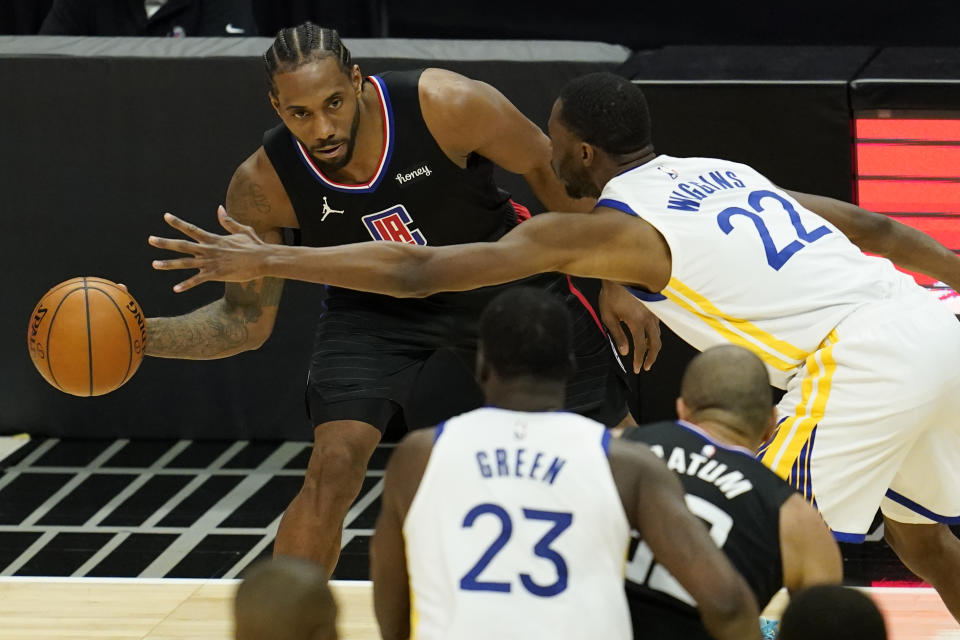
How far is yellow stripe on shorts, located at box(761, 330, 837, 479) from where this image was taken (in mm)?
3811

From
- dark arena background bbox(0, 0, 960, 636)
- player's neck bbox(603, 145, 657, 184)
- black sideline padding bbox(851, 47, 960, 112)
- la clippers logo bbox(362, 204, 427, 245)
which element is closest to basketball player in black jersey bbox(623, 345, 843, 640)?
player's neck bbox(603, 145, 657, 184)

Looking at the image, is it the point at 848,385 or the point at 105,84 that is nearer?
the point at 848,385

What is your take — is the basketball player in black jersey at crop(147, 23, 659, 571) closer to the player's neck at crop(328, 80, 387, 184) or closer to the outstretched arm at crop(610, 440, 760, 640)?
the player's neck at crop(328, 80, 387, 184)

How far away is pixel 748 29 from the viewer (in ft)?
27.5

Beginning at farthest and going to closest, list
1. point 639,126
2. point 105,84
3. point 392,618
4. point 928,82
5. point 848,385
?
point 105,84, point 928,82, point 639,126, point 848,385, point 392,618

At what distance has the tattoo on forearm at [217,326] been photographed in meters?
4.90

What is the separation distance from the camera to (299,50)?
15.5 ft

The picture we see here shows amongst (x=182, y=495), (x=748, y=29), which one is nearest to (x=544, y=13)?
(x=748, y=29)

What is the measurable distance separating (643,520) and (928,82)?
138 inches

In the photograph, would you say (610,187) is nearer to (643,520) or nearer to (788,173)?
(643,520)

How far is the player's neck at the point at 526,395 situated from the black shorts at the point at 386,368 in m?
1.70

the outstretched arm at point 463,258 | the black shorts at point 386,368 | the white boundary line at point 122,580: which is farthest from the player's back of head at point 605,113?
the white boundary line at point 122,580

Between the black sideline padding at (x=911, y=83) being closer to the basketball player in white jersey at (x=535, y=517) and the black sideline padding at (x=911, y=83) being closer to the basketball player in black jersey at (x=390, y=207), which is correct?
the basketball player in black jersey at (x=390, y=207)

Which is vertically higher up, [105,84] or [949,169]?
[105,84]
